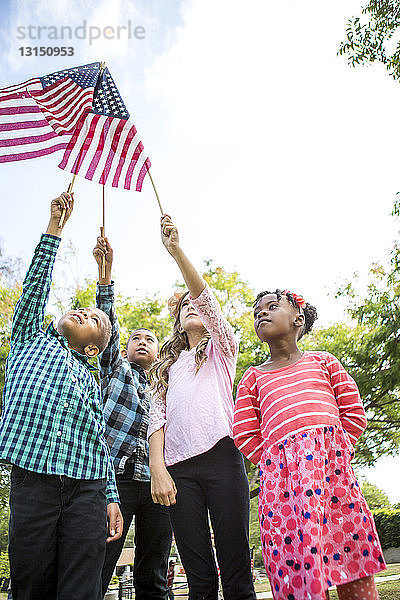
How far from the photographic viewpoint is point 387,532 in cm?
1583

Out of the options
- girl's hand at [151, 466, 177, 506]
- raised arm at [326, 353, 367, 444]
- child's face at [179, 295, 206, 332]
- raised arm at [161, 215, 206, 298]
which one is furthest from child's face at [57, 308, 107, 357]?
raised arm at [326, 353, 367, 444]

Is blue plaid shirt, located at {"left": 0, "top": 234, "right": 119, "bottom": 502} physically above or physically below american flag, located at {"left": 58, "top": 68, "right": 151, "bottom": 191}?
below

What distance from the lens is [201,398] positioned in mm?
3010

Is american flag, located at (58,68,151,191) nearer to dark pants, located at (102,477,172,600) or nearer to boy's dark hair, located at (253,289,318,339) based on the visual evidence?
boy's dark hair, located at (253,289,318,339)

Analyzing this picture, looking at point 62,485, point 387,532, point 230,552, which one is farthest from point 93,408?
point 387,532

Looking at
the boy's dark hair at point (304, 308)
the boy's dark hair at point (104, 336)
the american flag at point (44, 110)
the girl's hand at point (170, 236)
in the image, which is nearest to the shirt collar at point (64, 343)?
the boy's dark hair at point (104, 336)

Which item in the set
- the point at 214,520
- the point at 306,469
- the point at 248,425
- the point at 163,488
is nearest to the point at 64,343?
the point at 163,488

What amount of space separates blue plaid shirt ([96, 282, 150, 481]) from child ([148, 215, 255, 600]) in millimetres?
508

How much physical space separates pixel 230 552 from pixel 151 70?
7997 mm

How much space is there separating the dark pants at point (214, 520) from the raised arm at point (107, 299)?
1129 millimetres

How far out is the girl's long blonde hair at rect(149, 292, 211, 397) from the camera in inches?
127

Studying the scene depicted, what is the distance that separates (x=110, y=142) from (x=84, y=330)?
1.80 metres

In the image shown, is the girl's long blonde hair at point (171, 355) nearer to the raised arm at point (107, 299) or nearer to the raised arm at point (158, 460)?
the raised arm at point (158, 460)

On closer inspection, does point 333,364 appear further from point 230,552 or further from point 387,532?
point 387,532
